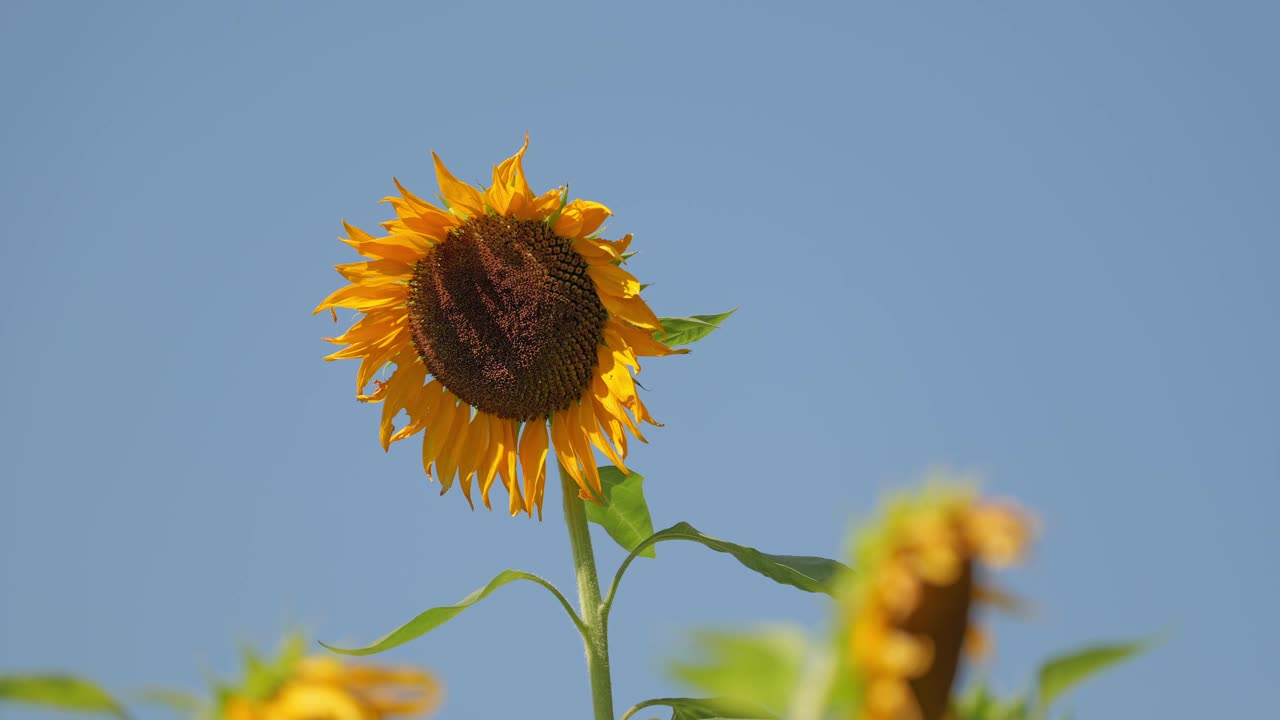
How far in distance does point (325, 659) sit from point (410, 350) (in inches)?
110

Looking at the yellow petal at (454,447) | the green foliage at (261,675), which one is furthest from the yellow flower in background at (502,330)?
the green foliage at (261,675)

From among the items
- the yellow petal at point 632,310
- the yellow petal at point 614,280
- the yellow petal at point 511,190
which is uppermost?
the yellow petal at point 511,190

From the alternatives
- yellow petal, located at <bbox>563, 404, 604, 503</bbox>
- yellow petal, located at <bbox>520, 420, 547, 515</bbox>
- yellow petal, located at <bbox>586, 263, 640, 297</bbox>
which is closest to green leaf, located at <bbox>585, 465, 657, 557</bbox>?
yellow petal, located at <bbox>563, 404, 604, 503</bbox>

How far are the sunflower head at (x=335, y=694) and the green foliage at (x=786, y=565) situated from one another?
203 cm

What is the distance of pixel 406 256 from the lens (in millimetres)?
3643

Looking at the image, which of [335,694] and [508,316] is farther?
[508,316]

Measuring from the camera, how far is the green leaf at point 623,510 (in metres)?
3.59

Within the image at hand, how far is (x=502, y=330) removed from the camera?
140 inches

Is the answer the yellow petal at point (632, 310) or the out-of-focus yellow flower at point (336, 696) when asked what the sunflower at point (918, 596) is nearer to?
the out-of-focus yellow flower at point (336, 696)

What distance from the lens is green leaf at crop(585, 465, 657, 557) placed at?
3.59 metres

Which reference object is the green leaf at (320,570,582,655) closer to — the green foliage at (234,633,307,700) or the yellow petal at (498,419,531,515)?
the yellow petal at (498,419,531,515)

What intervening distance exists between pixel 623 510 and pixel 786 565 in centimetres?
69

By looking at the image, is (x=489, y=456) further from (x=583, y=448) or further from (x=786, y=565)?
(x=786, y=565)

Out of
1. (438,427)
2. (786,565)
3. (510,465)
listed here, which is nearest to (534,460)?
(510,465)
